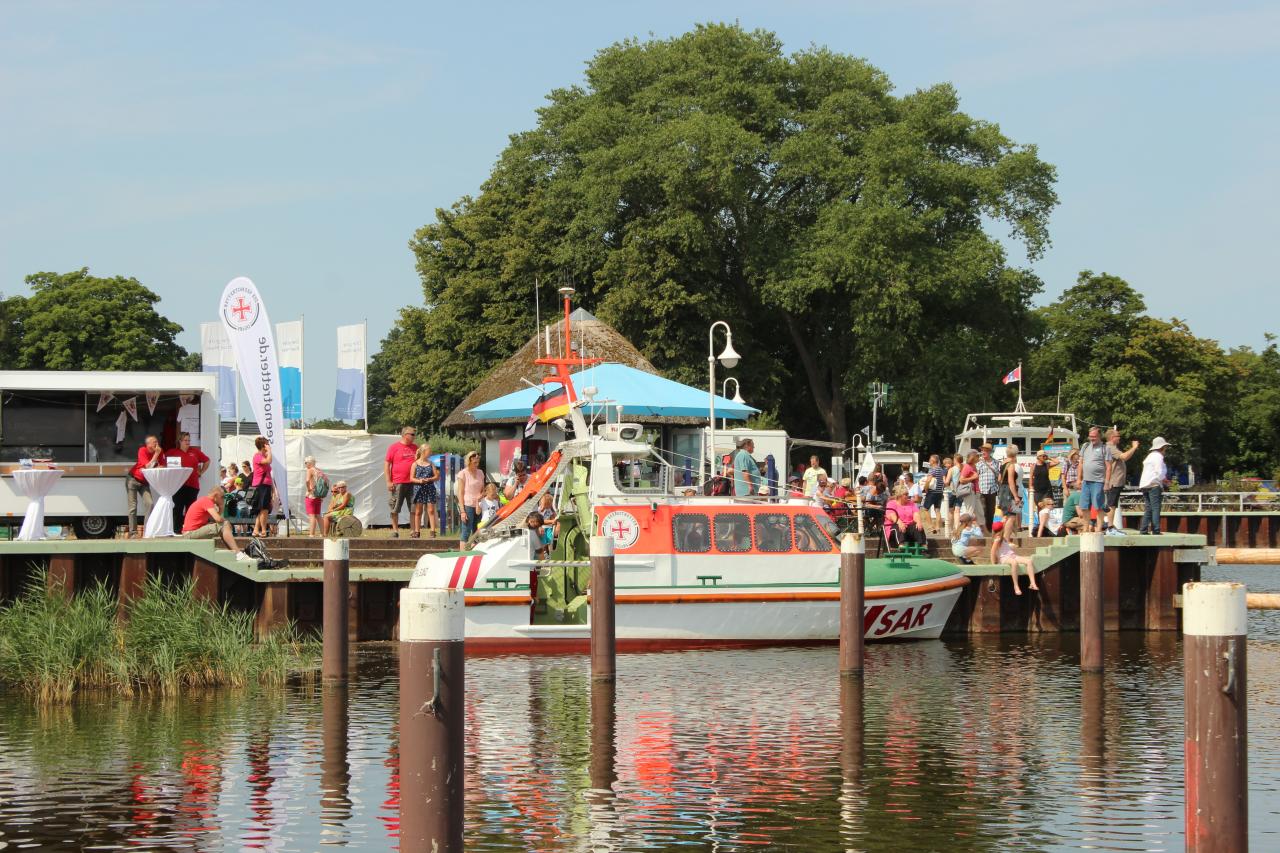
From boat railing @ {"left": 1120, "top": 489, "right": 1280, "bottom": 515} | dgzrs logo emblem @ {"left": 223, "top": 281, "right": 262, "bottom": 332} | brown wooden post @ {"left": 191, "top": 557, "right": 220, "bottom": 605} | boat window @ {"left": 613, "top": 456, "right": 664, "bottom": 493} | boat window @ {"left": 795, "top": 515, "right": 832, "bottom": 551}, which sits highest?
Result: dgzrs logo emblem @ {"left": 223, "top": 281, "right": 262, "bottom": 332}

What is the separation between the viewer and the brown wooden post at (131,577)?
20766mm

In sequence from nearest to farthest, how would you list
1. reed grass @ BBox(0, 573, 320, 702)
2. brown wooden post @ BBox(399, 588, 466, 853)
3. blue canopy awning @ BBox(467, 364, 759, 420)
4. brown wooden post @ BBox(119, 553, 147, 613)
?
1. brown wooden post @ BBox(399, 588, 466, 853)
2. reed grass @ BBox(0, 573, 320, 702)
3. brown wooden post @ BBox(119, 553, 147, 613)
4. blue canopy awning @ BBox(467, 364, 759, 420)

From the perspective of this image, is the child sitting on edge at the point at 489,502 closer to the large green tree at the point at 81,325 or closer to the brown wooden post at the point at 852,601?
the brown wooden post at the point at 852,601

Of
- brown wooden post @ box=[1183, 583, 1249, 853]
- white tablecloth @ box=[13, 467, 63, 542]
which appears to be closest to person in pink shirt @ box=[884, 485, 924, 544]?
white tablecloth @ box=[13, 467, 63, 542]

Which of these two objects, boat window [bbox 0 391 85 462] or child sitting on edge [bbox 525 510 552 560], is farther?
boat window [bbox 0 391 85 462]

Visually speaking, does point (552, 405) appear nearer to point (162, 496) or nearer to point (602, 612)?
point (162, 496)

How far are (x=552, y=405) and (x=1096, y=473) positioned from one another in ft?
27.2

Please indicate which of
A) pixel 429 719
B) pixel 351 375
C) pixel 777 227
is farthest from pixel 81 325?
pixel 429 719

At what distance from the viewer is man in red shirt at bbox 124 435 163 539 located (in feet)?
73.5

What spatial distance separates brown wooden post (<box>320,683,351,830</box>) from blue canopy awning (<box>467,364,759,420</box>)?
11.5 metres

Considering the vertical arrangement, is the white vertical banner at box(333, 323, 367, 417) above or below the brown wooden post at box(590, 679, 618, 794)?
above

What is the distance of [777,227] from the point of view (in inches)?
2035

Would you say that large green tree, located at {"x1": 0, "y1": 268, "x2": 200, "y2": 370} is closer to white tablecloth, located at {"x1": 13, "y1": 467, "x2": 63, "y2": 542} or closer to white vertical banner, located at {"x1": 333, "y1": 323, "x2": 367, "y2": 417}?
white vertical banner, located at {"x1": 333, "y1": 323, "x2": 367, "y2": 417}

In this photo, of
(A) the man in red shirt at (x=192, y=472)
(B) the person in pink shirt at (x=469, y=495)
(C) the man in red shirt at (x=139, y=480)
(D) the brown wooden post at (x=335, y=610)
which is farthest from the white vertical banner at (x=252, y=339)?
(D) the brown wooden post at (x=335, y=610)
